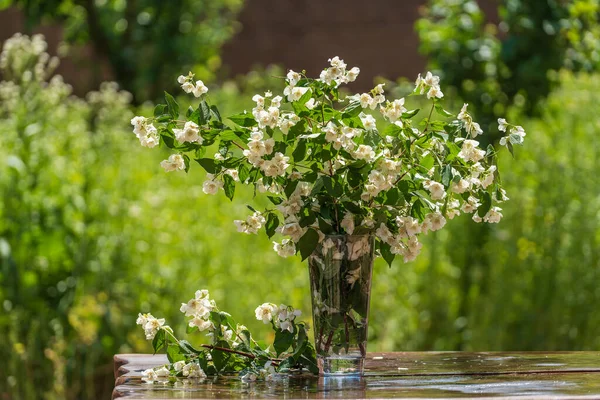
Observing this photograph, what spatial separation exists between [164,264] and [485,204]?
2.26 m

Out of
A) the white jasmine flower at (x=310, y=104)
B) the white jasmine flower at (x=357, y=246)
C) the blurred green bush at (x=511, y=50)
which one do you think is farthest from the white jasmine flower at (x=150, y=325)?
the blurred green bush at (x=511, y=50)

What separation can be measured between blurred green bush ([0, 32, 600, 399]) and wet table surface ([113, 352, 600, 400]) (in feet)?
5.16

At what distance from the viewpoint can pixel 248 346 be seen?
179 cm

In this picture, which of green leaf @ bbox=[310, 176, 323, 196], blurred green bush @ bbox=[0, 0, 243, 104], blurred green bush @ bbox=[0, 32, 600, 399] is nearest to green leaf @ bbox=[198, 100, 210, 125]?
green leaf @ bbox=[310, 176, 323, 196]

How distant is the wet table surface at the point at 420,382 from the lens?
1566 mm

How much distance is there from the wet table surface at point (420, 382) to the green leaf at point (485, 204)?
0.29 metres

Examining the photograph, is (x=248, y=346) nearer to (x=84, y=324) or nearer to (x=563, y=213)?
(x=84, y=324)

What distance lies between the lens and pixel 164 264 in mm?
3785

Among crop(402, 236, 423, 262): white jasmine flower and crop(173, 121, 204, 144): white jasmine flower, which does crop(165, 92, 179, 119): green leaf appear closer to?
crop(173, 121, 204, 144): white jasmine flower

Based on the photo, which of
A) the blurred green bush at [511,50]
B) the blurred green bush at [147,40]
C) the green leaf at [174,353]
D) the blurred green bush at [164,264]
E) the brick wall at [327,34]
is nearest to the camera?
the green leaf at [174,353]

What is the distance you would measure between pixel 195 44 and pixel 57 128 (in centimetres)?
272

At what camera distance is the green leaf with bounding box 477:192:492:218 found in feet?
5.52

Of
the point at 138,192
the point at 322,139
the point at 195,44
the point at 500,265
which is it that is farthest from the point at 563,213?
the point at 195,44

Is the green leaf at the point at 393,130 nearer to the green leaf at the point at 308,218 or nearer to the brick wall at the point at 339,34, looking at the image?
the green leaf at the point at 308,218
